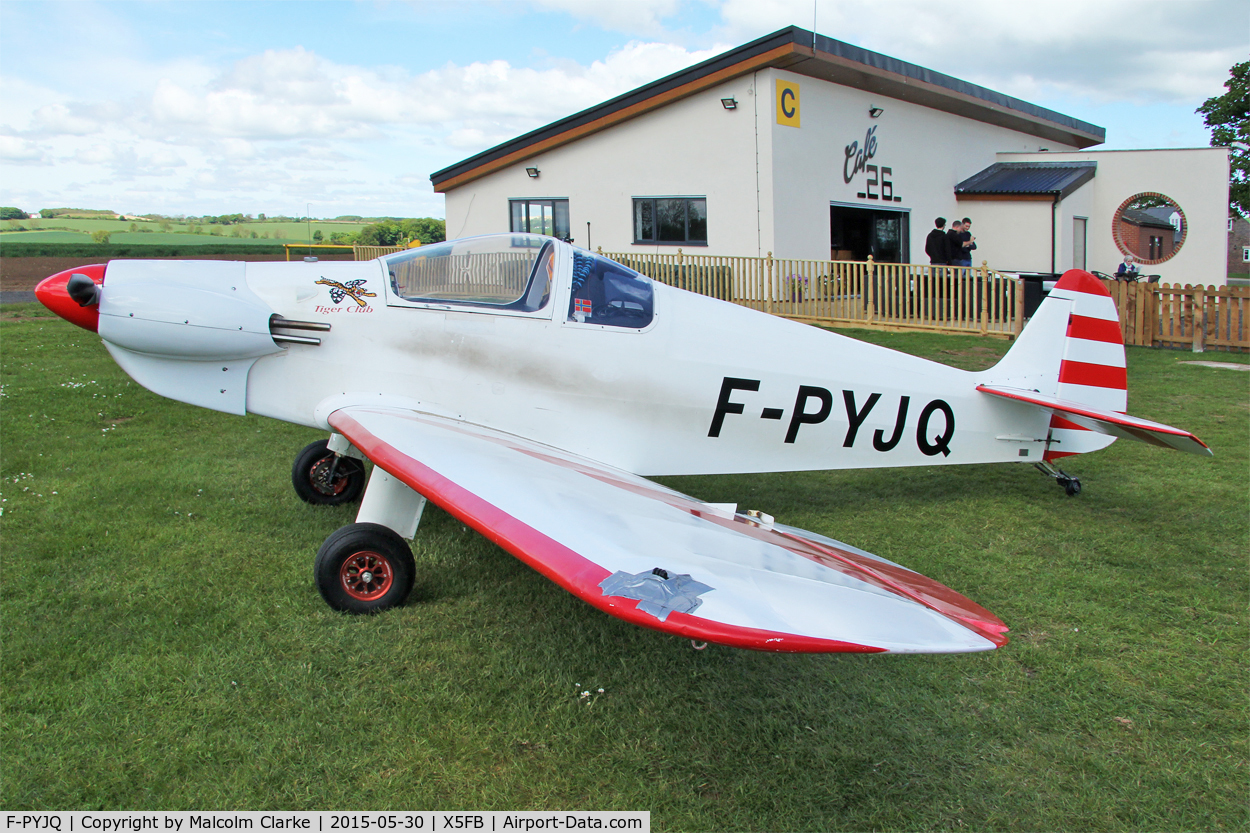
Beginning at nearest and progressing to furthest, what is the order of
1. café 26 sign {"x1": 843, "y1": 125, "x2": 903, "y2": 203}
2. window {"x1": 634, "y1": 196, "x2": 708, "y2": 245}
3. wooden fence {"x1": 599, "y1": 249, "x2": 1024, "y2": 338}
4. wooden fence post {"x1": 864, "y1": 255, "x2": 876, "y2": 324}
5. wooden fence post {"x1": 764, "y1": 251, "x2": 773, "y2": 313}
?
wooden fence {"x1": 599, "y1": 249, "x2": 1024, "y2": 338}
wooden fence post {"x1": 864, "y1": 255, "x2": 876, "y2": 324}
wooden fence post {"x1": 764, "y1": 251, "x2": 773, "y2": 313}
window {"x1": 634, "y1": 196, "x2": 708, "y2": 245}
café 26 sign {"x1": 843, "y1": 125, "x2": 903, "y2": 203}

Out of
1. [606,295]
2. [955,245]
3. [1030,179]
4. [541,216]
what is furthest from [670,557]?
[1030,179]

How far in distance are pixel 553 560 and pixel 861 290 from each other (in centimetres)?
1413

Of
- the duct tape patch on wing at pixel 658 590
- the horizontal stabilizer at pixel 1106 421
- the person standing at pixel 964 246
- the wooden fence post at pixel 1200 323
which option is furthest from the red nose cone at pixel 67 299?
the wooden fence post at pixel 1200 323

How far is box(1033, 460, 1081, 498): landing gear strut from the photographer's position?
247 inches

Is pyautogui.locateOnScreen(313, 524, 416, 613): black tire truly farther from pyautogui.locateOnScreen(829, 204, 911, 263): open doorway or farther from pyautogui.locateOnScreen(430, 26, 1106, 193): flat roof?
pyautogui.locateOnScreen(829, 204, 911, 263): open doorway

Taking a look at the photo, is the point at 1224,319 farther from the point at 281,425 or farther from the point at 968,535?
the point at 281,425

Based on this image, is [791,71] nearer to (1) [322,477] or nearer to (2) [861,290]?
(2) [861,290]

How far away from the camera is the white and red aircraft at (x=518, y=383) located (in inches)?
170

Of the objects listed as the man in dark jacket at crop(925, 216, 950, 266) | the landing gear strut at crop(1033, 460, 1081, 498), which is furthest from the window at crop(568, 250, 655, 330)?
the man in dark jacket at crop(925, 216, 950, 266)

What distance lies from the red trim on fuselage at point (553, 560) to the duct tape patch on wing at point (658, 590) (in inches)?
1.1

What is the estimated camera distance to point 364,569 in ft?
14.3

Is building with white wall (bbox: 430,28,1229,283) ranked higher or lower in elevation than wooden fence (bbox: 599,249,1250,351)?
higher

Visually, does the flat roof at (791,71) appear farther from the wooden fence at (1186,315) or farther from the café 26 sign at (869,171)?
the wooden fence at (1186,315)

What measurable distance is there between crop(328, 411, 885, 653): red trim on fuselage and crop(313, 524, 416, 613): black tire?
537 mm
